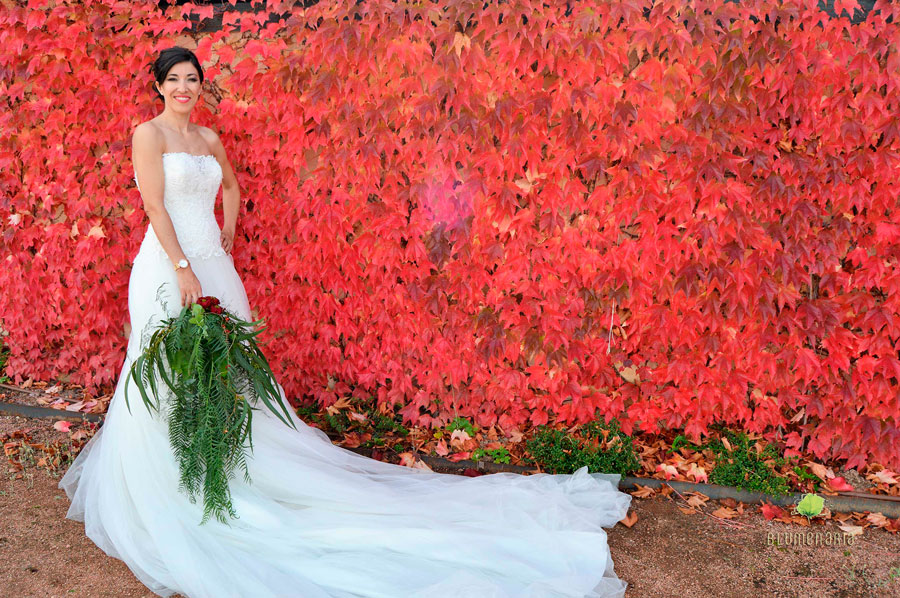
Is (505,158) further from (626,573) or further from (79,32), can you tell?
(79,32)

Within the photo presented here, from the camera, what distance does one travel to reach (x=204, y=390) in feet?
9.09

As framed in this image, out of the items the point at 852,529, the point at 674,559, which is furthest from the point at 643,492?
the point at 852,529

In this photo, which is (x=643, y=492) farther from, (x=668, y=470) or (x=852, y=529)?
(x=852, y=529)

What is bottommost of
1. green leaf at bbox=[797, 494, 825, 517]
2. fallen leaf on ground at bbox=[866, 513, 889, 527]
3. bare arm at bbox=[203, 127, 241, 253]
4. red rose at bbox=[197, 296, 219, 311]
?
fallen leaf on ground at bbox=[866, 513, 889, 527]

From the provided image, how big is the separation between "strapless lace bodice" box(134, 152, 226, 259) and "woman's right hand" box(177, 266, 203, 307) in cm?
18

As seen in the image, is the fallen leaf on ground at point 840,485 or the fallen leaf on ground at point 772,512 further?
the fallen leaf on ground at point 840,485

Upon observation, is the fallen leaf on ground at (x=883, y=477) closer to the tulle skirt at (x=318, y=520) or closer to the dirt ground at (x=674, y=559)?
the dirt ground at (x=674, y=559)

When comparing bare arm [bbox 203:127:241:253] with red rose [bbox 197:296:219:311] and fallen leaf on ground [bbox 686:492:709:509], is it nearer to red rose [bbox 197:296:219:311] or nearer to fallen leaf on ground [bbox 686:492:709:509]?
red rose [bbox 197:296:219:311]

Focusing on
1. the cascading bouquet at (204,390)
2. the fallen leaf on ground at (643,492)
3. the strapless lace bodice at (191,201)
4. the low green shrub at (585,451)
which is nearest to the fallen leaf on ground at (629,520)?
the fallen leaf on ground at (643,492)

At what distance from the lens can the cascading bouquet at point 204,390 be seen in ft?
9.01

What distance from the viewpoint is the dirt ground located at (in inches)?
108

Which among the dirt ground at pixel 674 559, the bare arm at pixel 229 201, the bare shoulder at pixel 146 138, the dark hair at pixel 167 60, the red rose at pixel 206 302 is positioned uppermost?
the dark hair at pixel 167 60

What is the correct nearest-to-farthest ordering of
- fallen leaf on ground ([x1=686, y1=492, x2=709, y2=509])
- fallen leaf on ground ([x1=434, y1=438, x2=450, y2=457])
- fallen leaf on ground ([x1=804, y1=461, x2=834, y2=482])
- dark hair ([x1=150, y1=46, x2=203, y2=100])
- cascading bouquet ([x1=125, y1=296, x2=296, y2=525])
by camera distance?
cascading bouquet ([x1=125, y1=296, x2=296, y2=525])
dark hair ([x1=150, y1=46, x2=203, y2=100])
fallen leaf on ground ([x1=686, y1=492, x2=709, y2=509])
fallen leaf on ground ([x1=804, y1=461, x2=834, y2=482])
fallen leaf on ground ([x1=434, y1=438, x2=450, y2=457])

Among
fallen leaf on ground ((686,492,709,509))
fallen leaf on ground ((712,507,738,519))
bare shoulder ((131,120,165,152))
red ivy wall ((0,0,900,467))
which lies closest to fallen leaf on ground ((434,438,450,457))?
red ivy wall ((0,0,900,467))
